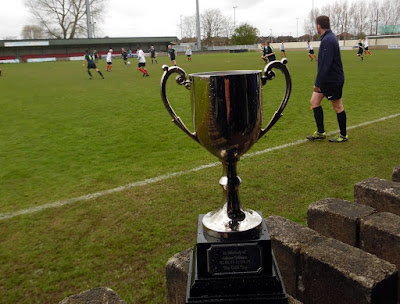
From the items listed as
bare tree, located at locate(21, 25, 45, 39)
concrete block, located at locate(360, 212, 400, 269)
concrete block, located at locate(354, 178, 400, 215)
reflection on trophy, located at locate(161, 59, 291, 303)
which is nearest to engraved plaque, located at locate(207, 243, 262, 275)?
reflection on trophy, located at locate(161, 59, 291, 303)

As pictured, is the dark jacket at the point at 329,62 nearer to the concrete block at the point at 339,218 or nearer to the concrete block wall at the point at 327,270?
the concrete block at the point at 339,218

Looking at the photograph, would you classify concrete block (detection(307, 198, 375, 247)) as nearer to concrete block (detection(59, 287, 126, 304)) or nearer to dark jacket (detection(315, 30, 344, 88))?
concrete block (detection(59, 287, 126, 304))

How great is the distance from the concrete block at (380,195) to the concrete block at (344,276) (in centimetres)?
85

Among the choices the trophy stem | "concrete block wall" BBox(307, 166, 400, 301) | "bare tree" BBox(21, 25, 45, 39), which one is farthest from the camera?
"bare tree" BBox(21, 25, 45, 39)

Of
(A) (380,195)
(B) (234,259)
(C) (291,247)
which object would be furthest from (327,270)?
(A) (380,195)

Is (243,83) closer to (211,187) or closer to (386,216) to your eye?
(386,216)

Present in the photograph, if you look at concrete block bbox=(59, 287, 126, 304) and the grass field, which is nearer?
concrete block bbox=(59, 287, 126, 304)

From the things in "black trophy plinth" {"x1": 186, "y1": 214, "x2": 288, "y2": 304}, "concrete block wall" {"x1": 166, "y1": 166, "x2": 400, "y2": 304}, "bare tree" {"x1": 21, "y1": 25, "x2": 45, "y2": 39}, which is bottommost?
"concrete block wall" {"x1": 166, "y1": 166, "x2": 400, "y2": 304}

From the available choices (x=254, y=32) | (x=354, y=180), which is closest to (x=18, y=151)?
(x=354, y=180)

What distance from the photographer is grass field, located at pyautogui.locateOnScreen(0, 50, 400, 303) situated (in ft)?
8.13

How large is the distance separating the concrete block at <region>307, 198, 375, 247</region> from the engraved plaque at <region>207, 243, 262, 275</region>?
3.46 ft

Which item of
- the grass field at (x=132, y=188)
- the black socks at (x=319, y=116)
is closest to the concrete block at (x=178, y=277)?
the grass field at (x=132, y=188)

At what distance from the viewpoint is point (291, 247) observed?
2.00 m

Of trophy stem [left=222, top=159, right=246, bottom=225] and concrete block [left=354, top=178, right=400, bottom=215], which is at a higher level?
trophy stem [left=222, top=159, right=246, bottom=225]
